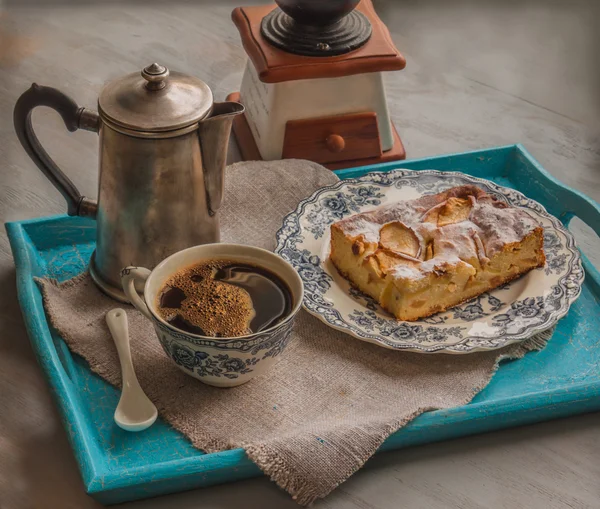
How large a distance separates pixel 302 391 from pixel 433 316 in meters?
0.24

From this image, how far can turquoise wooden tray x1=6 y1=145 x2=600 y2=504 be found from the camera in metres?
1.04

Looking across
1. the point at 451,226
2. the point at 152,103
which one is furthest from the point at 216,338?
the point at 451,226

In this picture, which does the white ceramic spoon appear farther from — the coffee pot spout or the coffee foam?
the coffee pot spout

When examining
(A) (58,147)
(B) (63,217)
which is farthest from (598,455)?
(A) (58,147)

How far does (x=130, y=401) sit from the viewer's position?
1.12 meters

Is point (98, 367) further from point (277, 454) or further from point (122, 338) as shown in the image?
point (277, 454)

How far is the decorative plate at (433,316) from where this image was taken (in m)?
1.22

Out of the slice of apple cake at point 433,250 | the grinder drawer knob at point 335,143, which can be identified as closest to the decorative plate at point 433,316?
the slice of apple cake at point 433,250

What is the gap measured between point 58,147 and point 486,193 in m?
0.86

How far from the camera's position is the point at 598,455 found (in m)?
1.15

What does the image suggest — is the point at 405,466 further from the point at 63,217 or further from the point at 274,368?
the point at 63,217

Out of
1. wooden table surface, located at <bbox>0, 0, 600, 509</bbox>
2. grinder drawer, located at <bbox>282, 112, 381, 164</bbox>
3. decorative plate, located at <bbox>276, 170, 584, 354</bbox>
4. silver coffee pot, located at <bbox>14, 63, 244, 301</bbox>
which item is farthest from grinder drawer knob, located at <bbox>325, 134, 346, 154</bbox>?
silver coffee pot, located at <bbox>14, 63, 244, 301</bbox>

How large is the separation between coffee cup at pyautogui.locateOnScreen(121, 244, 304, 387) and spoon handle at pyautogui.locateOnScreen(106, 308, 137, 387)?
0.05m

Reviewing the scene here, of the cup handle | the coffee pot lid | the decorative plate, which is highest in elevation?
the coffee pot lid
